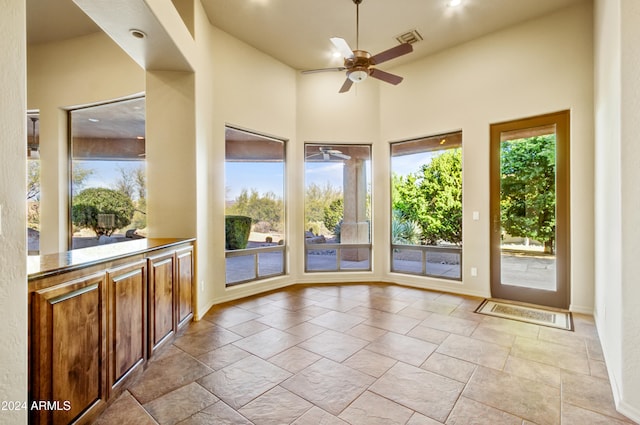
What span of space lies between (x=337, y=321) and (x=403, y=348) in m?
0.89

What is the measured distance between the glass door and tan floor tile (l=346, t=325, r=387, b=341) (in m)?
2.16

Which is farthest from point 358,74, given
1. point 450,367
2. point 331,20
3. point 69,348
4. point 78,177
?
point 78,177

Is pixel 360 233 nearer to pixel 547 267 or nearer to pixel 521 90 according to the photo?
pixel 547 267

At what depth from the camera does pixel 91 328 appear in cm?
185

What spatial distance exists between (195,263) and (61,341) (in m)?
1.90

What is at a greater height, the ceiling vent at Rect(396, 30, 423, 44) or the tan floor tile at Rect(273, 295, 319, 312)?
the ceiling vent at Rect(396, 30, 423, 44)

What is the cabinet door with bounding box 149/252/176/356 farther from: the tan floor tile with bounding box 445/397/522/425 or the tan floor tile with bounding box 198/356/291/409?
the tan floor tile with bounding box 445/397/522/425

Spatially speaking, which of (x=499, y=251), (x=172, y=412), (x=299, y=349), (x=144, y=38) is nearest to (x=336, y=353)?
(x=299, y=349)

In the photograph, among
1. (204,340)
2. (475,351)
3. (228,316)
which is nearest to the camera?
(475,351)

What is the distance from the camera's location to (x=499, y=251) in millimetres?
4379

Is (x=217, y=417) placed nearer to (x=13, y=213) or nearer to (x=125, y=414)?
(x=125, y=414)

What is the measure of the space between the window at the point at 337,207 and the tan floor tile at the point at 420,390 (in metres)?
3.04

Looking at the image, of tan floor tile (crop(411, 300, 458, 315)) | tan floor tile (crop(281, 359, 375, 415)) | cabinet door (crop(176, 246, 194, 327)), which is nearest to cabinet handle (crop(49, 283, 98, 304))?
cabinet door (crop(176, 246, 194, 327))

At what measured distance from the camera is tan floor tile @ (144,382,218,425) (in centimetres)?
196
